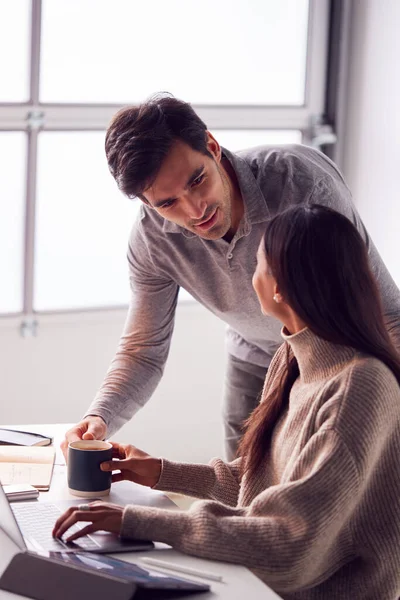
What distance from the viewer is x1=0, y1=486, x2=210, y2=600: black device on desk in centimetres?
131

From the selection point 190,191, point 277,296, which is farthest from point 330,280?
point 190,191

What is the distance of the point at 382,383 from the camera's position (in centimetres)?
153

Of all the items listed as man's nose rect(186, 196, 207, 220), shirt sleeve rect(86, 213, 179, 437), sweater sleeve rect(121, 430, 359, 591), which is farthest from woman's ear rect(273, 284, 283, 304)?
shirt sleeve rect(86, 213, 179, 437)

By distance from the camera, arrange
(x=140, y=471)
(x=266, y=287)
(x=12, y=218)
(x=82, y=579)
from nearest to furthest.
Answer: (x=82, y=579), (x=266, y=287), (x=140, y=471), (x=12, y=218)

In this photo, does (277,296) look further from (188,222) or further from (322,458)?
(188,222)

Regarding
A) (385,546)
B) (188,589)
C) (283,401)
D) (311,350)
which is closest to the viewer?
(188,589)

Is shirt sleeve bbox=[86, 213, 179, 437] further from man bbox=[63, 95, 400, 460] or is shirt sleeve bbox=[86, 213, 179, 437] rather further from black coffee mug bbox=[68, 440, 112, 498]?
black coffee mug bbox=[68, 440, 112, 498]

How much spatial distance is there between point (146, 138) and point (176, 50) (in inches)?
66.3

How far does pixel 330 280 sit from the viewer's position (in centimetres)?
155

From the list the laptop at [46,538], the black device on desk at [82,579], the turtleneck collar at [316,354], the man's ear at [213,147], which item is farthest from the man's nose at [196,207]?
the black device on desk at [82,579]

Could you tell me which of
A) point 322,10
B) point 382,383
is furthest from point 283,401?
point 322,10

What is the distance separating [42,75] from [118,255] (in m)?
0.70

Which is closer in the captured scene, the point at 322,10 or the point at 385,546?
the point at 385,546

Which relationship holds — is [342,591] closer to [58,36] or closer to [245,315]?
[245,315]
